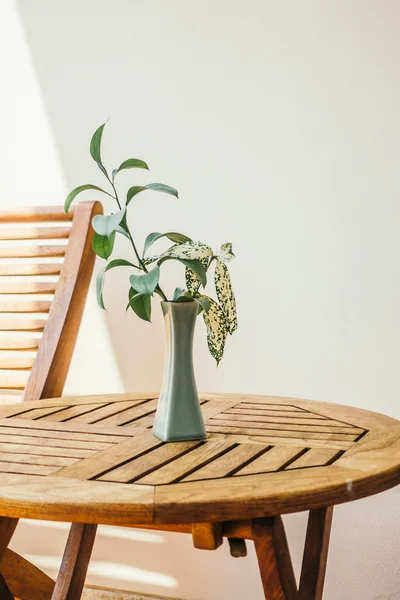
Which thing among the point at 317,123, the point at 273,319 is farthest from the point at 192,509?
the point at 317,123

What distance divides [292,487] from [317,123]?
1134 mm

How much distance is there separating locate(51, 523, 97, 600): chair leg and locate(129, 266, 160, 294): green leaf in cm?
44

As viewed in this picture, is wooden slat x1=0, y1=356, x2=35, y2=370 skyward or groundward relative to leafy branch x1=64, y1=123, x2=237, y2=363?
groundward

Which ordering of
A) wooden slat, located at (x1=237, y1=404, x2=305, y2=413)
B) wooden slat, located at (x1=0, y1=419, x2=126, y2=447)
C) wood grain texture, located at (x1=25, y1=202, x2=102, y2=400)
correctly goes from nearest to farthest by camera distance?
wooden slat, located at (x1=0, y1=419, x2=126, y2=447)
wooden slat, located at (x1=237, y1=404, x2=305, y2=413)
wood grain texture, located at (x1=25, y1=202, x2=102, y2=400)

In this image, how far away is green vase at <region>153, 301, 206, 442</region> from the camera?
1136mm

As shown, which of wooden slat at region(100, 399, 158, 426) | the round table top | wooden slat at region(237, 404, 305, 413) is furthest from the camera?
wooden slat at region(237, 404, 305, 413)

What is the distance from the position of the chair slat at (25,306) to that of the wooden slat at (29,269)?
0.07 m

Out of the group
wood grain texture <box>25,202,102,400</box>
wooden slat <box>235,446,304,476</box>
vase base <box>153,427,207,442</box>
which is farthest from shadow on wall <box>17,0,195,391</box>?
wooden slat <box>235,446,304,476</box>

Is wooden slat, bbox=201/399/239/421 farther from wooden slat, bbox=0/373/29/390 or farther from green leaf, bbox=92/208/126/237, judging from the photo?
wooden slat, bbox=0/373/29/390

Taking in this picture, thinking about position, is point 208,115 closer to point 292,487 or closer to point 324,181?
point 324,181

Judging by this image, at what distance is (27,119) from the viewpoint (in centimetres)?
207

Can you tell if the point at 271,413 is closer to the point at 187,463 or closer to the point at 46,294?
the point at 187,463

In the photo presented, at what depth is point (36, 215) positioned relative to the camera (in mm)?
1869

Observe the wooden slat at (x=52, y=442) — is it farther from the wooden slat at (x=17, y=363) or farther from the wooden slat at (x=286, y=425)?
the wooden slat at (x=17, y=363)
